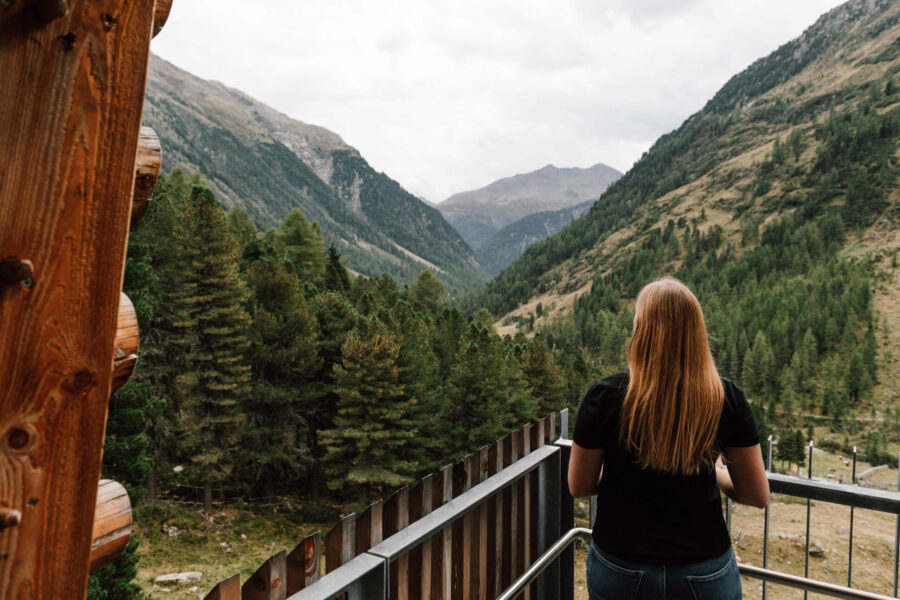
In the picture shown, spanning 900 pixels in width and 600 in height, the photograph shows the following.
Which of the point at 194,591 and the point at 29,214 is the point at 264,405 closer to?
the point at 194,591

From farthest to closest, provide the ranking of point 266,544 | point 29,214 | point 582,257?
point 582,257 < point 266,544 < point 29,214

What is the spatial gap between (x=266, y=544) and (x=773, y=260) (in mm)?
127755

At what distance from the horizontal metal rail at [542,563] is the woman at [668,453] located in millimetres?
950

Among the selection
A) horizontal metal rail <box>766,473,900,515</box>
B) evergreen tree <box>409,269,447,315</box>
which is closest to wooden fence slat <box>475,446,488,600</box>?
horizontal metal rail <box>766,473,900,515</box>

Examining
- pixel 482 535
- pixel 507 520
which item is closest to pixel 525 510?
pixel 507 520

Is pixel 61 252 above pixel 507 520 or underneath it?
above

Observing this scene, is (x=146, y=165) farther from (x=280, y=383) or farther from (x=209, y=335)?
(x=280, y=383)

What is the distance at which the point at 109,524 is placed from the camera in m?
1.39

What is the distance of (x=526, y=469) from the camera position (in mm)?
3316

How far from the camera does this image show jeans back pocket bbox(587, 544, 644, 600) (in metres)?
2.40

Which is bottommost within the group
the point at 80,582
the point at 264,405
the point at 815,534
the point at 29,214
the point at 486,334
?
the point at 815,534

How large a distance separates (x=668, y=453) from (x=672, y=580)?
0.56 metres

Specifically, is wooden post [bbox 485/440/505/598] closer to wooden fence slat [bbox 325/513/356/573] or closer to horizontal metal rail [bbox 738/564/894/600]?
wooden fence slat [bbox 325/513/356/573]

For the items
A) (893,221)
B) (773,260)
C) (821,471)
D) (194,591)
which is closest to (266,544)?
(194,591)
